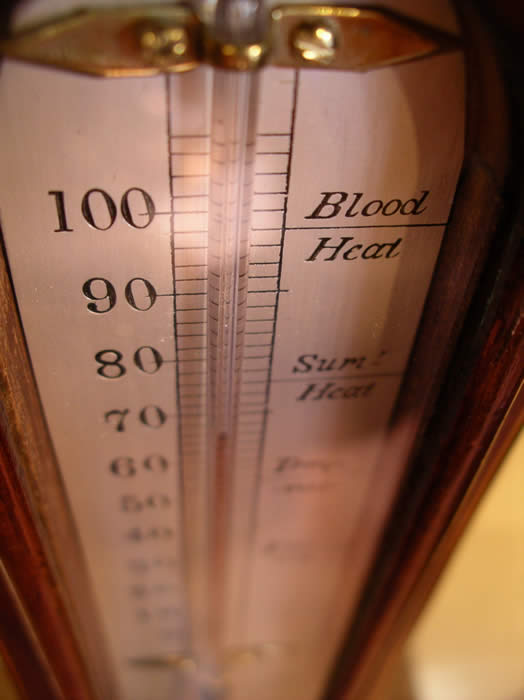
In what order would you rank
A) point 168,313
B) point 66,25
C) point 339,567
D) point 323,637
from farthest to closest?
1. point 323,637
2. point 339,567
3. point 168,313
4. point 66,25

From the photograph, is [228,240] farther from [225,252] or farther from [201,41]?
[201,41]

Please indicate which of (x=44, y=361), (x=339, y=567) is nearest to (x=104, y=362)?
(x=44, y=361)

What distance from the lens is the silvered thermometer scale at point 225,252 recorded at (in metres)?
0.44

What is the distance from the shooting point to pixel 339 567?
945 millimetres

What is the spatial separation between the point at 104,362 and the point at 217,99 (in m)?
0.28

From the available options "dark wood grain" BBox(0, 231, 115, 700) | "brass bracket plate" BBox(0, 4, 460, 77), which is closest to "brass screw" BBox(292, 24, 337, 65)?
"brass bracket plate" BBox(0, 4, 460, 77)

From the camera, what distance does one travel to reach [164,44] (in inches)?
17.0

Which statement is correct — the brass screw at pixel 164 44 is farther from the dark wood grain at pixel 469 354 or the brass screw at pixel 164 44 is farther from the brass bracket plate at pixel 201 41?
the dark wood grain at pixel 469 354

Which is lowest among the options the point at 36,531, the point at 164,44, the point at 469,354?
the point at 36,531

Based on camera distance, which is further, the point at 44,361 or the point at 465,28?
the point at 44,361

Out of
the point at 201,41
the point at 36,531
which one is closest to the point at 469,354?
the point at 201,41

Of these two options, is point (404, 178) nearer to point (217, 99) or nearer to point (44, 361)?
point (217, 99)

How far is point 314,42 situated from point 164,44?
99 millimetres

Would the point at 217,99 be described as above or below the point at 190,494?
above
